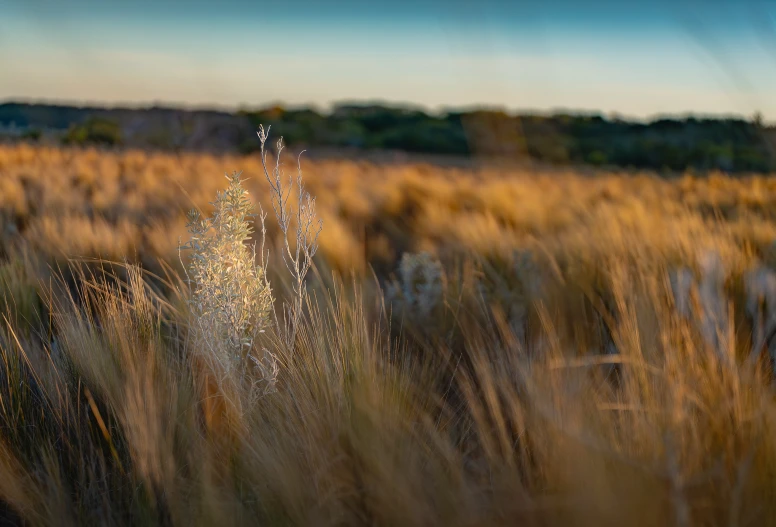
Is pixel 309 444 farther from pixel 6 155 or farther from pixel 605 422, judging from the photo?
pixel 6 155

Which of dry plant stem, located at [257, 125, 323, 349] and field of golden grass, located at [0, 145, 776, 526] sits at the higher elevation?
dry plant stem, located at [257, 125, 323, 349]

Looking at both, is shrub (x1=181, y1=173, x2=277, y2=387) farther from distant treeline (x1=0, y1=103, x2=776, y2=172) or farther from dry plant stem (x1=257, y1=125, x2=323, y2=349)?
distant treeline (x1=0, y1=103, x2=776, y2=172)

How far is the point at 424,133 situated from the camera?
31.9 metres

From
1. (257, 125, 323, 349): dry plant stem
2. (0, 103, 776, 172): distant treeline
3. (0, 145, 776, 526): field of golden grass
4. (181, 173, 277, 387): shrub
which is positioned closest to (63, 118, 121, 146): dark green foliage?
(0, 103, 776, 172): distant treeline

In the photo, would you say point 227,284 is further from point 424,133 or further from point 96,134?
point 424,133

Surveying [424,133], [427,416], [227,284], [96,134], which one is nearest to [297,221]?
[227,284]

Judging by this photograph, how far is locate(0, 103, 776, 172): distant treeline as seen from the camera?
1030 inches

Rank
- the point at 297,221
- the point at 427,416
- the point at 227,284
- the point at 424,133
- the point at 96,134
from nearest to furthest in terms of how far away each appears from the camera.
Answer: the point at 427,416, the point at 227,284, the point at 297,221, the point at 96,134, the point at 424,133

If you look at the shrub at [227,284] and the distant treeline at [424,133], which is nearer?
the shrub at [227,284]

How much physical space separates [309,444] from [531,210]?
18.5ft

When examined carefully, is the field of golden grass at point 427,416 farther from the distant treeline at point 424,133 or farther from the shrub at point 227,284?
the distant treeline at point 424,133

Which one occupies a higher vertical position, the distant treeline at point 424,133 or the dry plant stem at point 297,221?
the distant treeline at point 424,133

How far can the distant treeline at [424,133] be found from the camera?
1030 inches

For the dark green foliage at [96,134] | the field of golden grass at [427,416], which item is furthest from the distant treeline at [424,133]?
the field of golden grass at [427,416]
